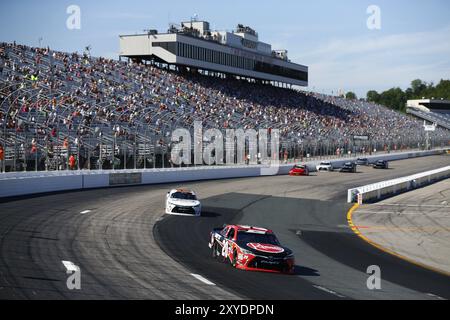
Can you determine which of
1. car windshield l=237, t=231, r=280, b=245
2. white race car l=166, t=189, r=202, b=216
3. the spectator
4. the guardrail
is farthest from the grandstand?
car windshield l=237, t=231, r=280, b=245

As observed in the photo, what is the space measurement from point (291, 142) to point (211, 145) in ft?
49.1

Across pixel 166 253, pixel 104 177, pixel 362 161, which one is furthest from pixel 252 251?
pixel 362 161

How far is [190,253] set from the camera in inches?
736

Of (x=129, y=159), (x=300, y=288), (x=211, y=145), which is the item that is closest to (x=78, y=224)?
(x=300, y=288)

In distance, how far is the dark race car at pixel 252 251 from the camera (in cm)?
1666

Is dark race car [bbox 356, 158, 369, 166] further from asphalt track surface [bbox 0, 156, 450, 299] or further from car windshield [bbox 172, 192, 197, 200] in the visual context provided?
car windshield [bbox 172, 192, 197, 200]

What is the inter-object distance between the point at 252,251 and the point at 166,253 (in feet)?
9.25

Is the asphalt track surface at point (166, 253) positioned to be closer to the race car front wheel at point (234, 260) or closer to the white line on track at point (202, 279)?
the white line on track at point (202, 279)

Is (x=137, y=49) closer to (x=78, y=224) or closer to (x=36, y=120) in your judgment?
(x=36, y=120)

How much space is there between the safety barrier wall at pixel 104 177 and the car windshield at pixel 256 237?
625 inches

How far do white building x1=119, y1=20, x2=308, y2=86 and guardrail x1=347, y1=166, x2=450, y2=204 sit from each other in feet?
109

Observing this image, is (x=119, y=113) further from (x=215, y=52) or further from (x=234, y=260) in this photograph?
(x=215, y=52)

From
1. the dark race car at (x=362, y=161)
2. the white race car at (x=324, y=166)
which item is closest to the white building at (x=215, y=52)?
the white race car at (x=324, y=166)

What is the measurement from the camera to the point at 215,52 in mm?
81312
